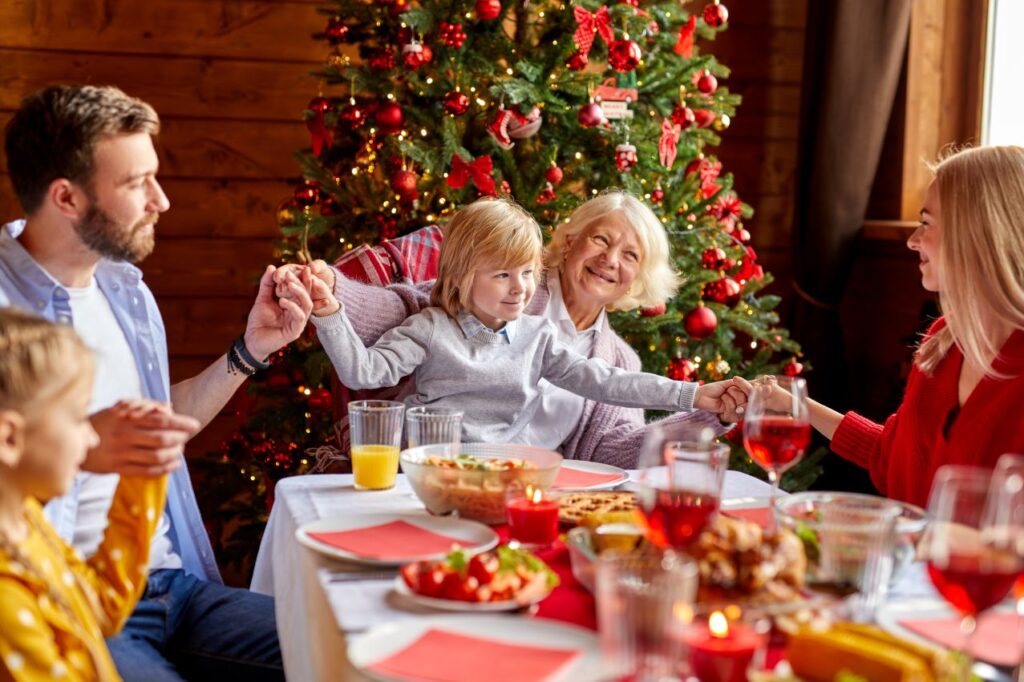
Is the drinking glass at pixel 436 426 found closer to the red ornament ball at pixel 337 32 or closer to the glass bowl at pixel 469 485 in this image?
the glass bowl at pixel 469 485

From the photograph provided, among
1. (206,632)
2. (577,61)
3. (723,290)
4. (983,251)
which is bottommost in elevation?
(206,632)

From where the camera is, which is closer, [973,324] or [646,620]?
[646,620]

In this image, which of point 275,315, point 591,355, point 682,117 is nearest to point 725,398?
point 591,355

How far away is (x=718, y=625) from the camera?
995 millimetres

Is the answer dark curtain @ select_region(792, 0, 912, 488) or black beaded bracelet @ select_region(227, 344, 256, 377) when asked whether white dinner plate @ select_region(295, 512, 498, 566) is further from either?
dark curtain @ select_region(792, 0, 912, 488)

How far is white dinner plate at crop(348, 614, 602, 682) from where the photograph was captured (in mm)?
1082

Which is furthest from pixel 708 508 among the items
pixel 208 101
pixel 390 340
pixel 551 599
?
pixel 208 101

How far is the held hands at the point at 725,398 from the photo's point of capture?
2178 millimetres

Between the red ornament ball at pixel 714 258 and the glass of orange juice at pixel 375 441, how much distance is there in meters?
1.80

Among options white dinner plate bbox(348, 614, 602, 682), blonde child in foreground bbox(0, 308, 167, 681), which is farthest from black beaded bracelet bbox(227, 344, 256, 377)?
white dinner plate bbox(348, 614, 602, 682)

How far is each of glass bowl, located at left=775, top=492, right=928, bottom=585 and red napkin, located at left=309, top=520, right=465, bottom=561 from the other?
1.39ft

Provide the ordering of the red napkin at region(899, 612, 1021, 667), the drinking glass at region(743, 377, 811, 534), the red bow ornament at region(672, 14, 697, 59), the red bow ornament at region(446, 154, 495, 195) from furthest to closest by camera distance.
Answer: the red bow ornament at region(672, 14, 697, 59), the red bow ornament at region(446, 154, 495, 195), the drinking glass at region(743, 377, 811, 534), the red napkin at region(899, 612, 1021, 667)

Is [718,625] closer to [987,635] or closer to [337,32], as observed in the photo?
[987,635]

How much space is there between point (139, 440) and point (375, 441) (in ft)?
1.39
